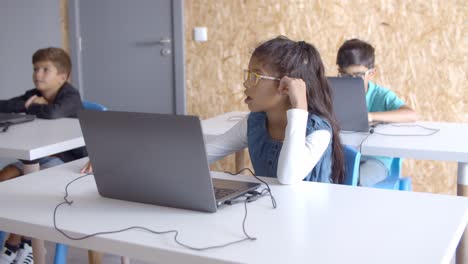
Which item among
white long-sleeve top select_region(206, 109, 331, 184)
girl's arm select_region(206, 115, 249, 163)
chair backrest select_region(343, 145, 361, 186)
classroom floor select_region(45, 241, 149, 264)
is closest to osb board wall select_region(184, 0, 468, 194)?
classroom floor select_region(45, 241, 149, 264)

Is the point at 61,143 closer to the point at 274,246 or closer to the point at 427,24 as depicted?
the point at 274,246

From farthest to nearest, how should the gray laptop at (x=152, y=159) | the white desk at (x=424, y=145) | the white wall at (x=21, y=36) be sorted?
the white wall at (x=21, y=36) < the white desk at (x=424, y=145) < the gray laptop at (x=152, y=159)

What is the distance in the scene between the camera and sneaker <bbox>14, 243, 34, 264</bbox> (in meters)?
2.65

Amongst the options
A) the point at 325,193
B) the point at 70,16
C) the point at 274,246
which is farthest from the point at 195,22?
the point at 274,246

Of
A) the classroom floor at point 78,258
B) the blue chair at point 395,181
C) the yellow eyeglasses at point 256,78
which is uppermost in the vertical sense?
the yellow eyeglasses at point 256,78

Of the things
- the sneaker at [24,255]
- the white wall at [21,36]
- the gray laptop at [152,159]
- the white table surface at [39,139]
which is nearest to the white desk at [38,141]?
the white table surface at [39,139]

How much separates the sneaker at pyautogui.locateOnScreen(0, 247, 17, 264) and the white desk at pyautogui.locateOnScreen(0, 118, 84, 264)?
49 cm

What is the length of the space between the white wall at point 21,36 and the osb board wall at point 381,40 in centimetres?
113

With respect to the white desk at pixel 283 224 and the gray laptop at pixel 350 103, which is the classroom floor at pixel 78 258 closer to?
the gray laptop at pixel 350 103

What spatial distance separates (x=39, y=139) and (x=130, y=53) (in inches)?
95.8

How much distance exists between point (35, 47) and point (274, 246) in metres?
3.90

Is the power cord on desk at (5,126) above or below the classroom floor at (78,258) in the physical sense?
above

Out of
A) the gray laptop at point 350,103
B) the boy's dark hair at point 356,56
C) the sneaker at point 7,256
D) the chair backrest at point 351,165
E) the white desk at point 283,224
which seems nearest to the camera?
the white desk at point 283,224

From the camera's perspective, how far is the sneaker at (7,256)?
2.65 meters
